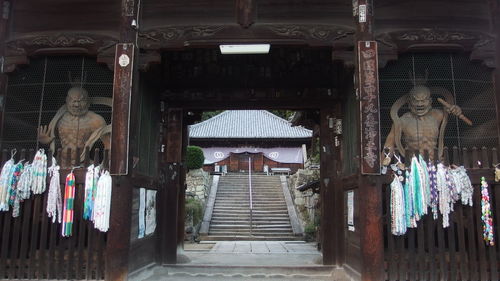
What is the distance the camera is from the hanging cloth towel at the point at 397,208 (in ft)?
20.7

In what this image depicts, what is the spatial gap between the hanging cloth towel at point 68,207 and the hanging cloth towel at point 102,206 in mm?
450

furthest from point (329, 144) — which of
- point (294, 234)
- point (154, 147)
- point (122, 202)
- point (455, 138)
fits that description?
point (294, 234)

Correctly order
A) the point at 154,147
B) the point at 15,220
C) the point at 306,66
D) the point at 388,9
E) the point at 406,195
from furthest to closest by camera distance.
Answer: the point at 306,66 < the point at 154,147 < the point at 388,9 < the point at 15,220 < the point at 406,195

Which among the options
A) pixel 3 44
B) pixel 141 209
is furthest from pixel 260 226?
pixel 3 44

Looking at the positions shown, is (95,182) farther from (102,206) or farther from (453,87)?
(453,87)

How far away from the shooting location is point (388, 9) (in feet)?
24.0

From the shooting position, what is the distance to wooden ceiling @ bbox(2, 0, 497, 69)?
711 cm

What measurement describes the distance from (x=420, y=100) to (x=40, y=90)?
738 cm

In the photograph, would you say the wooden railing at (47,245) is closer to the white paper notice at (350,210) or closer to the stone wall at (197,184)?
the white paper notice at (350,210)

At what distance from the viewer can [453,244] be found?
21.5ft

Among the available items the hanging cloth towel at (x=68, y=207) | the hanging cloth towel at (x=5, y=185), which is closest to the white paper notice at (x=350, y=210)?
the hanging cloth towel at (x=68, y=207)

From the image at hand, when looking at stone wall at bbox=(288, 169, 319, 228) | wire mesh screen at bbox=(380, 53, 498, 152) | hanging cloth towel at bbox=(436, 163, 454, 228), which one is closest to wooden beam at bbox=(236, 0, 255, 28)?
wire mesh screen at bbox=(380, 53, 498, 152)

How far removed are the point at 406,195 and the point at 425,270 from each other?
1252 millimetres

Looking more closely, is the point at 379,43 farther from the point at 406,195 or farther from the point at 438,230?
the point at 438,230
